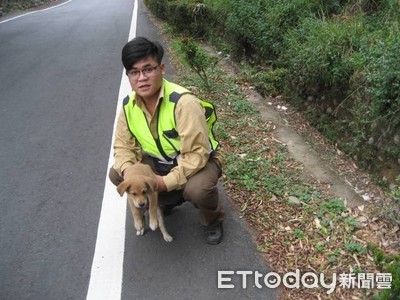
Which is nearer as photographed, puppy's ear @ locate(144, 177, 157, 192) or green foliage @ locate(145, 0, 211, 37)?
puppy's ear @ locate(144, 177, 157, 192)

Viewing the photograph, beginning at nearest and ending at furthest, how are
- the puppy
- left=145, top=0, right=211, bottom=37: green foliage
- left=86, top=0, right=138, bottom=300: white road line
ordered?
1. the puppy
2. left=86, top=0, right=138, bottom=300: white road line
3. left=145, top=0, right=211, bottom=37: green foliage

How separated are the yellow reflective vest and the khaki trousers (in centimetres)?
20

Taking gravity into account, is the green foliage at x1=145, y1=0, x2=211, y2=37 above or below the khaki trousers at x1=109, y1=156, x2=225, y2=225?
below

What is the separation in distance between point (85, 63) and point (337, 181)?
22.8 feet

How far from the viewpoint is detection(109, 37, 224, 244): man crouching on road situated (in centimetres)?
281

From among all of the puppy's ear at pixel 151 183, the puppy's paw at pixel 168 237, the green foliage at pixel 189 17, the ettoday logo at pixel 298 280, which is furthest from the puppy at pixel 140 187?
the green foliage at pixel 189 17

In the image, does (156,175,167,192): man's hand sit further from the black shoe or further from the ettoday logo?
the ettoday logo

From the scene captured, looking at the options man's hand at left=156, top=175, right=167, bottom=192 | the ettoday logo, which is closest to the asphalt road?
the ettoday logo

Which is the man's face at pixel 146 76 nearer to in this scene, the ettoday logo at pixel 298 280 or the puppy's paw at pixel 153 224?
the puppy's paw at pixel 153 224

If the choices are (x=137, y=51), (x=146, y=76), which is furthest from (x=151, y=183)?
(x=137, y=51)

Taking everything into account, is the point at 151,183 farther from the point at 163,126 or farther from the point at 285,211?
the point at 285,211

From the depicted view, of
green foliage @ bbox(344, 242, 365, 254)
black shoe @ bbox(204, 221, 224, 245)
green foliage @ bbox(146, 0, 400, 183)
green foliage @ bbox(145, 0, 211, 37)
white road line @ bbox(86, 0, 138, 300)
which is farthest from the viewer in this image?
green foliage @ bbox(145, 0, 211, 37)

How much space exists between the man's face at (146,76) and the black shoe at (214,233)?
49.0 inches

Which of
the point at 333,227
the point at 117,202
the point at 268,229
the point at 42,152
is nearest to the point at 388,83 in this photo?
the point at 333,227
